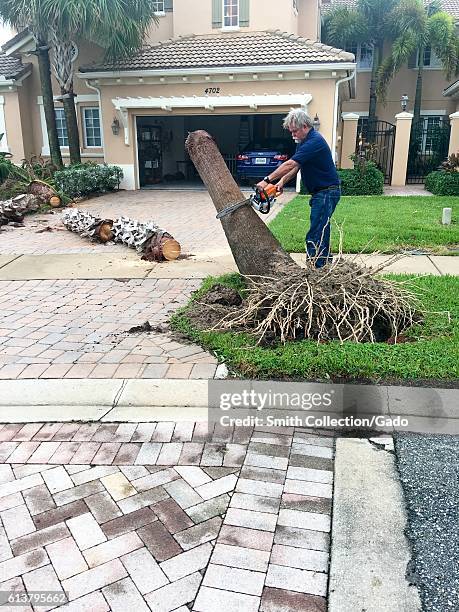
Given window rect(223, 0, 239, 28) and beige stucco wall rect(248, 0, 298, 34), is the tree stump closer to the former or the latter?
window rect(223, 0, 239, 28)

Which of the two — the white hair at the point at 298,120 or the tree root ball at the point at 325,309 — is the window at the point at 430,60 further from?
the tree root ball at the point at 325,309

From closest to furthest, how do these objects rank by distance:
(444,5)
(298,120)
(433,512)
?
(433,512), (298,120), (444,5)

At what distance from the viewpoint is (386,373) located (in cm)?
Result: 389

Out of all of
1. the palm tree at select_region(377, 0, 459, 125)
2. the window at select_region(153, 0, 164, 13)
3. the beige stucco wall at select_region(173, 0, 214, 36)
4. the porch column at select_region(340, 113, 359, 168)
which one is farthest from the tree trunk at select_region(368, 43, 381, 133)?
the window at select_region(153, 0, 164, 13)

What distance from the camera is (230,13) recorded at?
1855 cm

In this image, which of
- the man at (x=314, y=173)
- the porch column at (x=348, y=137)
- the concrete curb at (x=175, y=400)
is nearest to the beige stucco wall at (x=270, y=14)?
the porch column at (x=348, y=137)

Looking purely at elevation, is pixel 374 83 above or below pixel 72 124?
above

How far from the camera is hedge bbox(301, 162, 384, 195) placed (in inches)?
585

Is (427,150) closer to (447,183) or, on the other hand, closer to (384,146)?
(384,146)

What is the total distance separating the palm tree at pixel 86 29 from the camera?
14.8 meters

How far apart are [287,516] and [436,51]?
2327 centimetres

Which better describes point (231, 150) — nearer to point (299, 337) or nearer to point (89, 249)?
point (89, 249)

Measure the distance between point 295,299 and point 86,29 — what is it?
14253 millimetres

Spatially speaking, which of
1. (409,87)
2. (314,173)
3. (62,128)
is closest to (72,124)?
(62,128)
